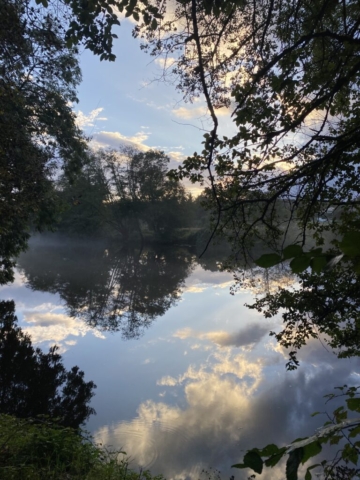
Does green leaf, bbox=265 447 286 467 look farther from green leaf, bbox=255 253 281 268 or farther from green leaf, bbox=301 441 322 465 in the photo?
green leaf, bbox=255 253 281 268

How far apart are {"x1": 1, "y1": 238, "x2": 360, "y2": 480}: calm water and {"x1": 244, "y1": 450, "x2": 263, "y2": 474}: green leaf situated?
485 cm

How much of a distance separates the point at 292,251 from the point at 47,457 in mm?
4326

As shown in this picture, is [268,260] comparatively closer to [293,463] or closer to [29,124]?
[293,463]

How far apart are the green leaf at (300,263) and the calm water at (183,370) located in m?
5.15

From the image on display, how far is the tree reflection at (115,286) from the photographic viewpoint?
1394 centimetres

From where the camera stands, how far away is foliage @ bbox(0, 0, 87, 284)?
4.88m

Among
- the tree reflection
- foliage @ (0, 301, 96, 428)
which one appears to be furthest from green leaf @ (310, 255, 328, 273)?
the tree reflection

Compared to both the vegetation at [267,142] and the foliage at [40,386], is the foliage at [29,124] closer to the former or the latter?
the vegetation at [267,142]

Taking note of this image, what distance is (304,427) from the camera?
241 inches

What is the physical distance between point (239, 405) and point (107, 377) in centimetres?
331

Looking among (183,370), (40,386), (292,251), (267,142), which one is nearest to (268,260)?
(292,251)

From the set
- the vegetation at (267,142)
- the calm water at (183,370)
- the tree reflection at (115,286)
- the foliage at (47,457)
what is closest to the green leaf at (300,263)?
the vegetation at (267,142)

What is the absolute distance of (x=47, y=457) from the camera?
12.5 ft

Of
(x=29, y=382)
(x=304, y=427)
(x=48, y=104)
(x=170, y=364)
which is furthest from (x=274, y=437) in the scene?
(x=48, y=104)
